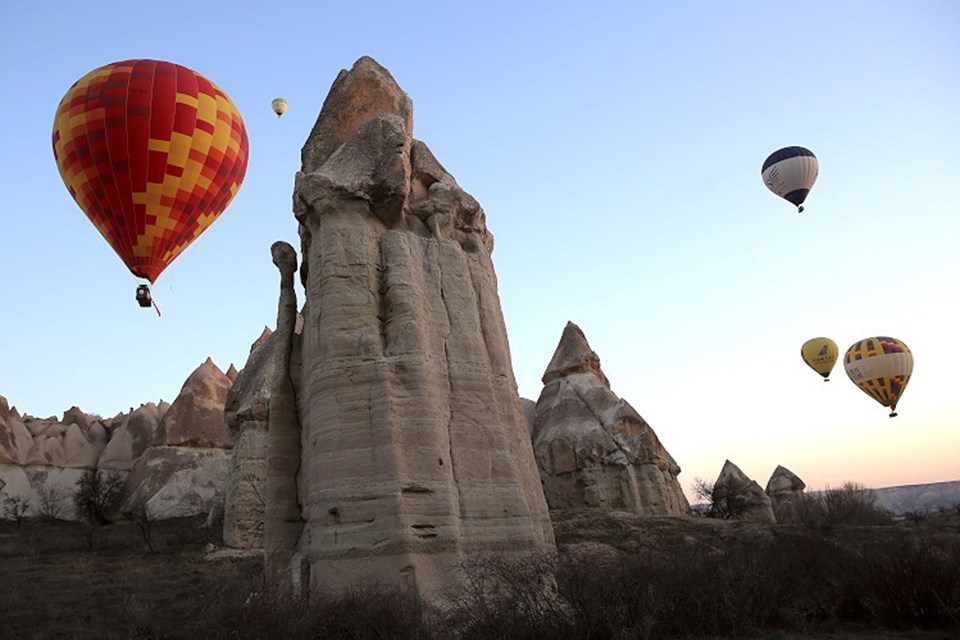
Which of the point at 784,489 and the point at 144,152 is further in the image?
the point at 784,489

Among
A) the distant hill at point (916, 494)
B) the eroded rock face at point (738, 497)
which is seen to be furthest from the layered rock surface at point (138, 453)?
the distant hill at point (916, 494)

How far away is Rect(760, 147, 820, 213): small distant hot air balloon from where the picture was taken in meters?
27.5

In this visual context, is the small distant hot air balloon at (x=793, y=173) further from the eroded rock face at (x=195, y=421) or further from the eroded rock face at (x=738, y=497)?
the eroded rock face at (x=195, y=421)

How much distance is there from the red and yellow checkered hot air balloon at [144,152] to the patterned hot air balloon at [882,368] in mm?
26242

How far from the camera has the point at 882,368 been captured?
103 ft

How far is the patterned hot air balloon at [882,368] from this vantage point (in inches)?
1235

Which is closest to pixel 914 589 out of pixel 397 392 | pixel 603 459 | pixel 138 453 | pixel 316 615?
pixel 397 392

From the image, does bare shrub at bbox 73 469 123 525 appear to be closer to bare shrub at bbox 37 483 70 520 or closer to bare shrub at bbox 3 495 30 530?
bare shrub at bbox 37 483 70 520

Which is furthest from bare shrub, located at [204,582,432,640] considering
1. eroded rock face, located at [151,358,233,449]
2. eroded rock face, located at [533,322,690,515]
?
eroded rock face, located at [151,358,233,449]

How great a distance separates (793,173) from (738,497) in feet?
36.9

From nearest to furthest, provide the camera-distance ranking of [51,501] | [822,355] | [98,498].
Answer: [98,498]
[51,501]
[822,355]

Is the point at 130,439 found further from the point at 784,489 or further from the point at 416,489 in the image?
the point at 416,489

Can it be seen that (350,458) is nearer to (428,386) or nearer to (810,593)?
(428,386)

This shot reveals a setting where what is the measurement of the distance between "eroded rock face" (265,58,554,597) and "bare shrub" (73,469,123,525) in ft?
77.0
